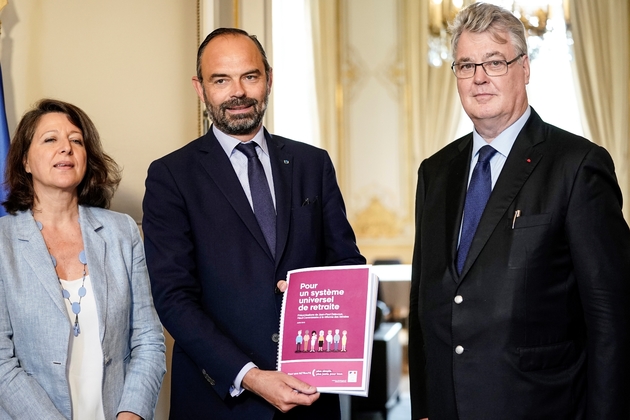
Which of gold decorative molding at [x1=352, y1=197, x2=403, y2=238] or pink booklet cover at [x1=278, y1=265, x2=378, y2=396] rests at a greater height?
pink booklet cover at [x1=278, y1=265, x2=378, y2=396]

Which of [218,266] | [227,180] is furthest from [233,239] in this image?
[227,180]

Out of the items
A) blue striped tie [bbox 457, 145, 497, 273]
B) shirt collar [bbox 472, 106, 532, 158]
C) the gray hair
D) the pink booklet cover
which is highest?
the gray hair

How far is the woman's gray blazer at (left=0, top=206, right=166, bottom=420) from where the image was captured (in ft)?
7.99

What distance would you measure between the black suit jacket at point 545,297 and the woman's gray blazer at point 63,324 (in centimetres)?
113

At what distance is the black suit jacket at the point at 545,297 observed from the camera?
6.70 ft

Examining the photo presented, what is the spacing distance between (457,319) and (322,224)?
2.10 feet

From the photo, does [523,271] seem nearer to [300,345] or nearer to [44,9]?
[300,345]

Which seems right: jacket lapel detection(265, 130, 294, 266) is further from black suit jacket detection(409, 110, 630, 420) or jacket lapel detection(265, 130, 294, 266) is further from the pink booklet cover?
black suit jacket detection(409, 110, 630, 420)

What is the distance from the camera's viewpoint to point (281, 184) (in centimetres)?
249

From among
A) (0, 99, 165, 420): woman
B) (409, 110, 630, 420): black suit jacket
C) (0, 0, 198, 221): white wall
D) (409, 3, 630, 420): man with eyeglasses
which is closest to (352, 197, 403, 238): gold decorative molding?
(0, 0, 198, 221): white wall

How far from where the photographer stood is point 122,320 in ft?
8.66

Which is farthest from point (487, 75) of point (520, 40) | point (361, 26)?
point (361, 26)

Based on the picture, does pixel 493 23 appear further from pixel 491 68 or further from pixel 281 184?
pixel 281 184

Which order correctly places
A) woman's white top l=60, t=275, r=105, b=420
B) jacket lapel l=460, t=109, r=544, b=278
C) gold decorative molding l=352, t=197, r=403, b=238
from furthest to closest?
1. gold decorative molding l=352, t=197, r=403, b=238
2. woman's white top l=60, t=275, r=105, b=420
3. jacket lapel l=460, t=109, r=544, b=278
